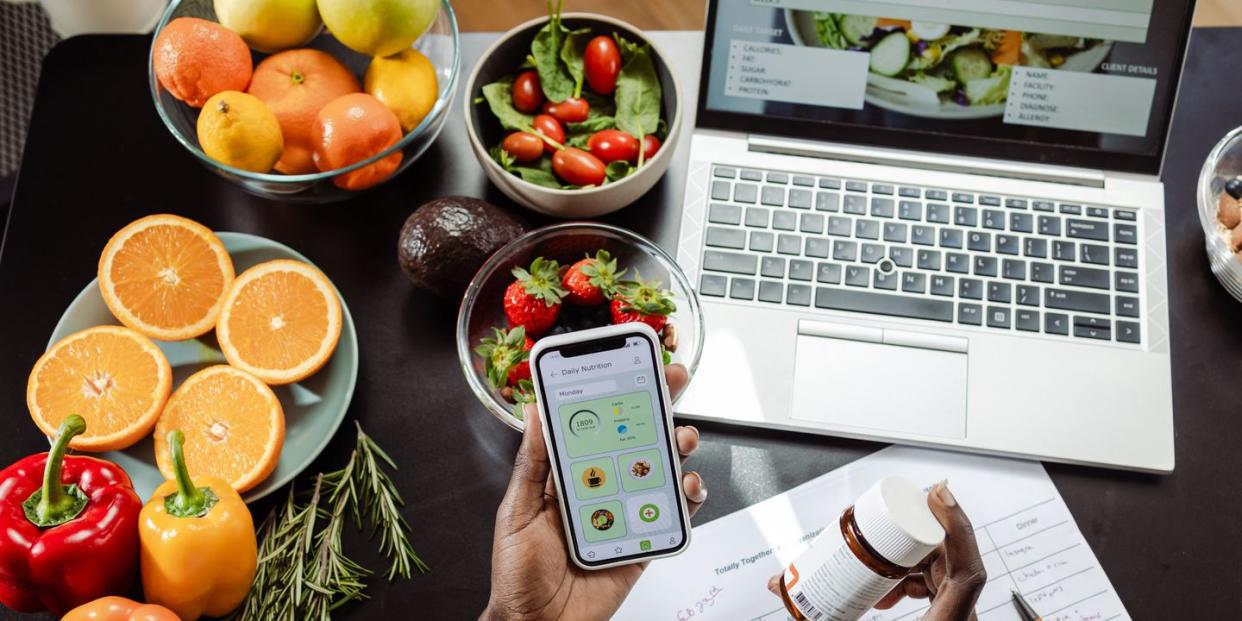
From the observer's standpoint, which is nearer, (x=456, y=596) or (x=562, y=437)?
(x=562, y=437)

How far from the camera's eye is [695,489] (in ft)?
2.78

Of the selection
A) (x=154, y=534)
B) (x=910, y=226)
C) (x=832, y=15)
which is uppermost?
(x=832, y=15)

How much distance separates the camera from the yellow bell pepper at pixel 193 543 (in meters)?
0.85

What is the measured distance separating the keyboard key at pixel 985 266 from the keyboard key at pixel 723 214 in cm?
24

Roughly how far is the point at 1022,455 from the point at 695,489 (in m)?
0.33

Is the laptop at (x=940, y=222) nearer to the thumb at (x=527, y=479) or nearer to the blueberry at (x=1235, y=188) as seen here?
the blueberry at (x=1235, y=188)

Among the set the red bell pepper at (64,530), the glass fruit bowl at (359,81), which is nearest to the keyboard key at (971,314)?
the glass fruit bowl at (359,81)

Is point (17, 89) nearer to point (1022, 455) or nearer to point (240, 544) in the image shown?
point (240, 544)

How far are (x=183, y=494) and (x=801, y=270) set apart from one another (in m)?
0.60

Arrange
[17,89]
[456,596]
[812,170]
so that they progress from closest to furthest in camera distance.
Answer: [456,596], [812,170], [17,89]

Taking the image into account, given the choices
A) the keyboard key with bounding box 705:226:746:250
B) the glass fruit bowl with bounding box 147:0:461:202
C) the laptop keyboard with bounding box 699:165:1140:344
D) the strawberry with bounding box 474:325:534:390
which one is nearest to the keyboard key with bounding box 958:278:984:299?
the laptop keyboard with bounding box 699:165:1140:344

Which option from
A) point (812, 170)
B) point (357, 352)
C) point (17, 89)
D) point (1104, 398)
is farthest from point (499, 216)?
point (17, 89)

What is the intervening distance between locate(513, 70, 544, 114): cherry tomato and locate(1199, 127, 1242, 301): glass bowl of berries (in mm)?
665

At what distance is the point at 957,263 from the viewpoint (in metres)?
1.01
